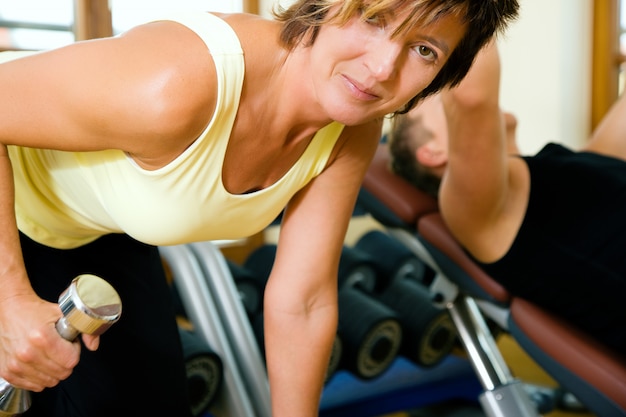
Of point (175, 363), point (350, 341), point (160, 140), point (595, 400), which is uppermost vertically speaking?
point (160, 140)

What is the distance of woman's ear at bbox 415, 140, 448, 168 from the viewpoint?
1.69m

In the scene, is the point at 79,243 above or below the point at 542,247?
above

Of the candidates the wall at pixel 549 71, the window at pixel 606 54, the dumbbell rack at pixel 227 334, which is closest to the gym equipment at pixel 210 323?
the dumbbell rack at pixel 227 334

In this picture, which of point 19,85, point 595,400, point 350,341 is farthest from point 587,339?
point 19,85

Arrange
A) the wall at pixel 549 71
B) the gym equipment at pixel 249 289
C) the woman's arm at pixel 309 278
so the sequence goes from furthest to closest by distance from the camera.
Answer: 1. the wall at pixel 549 71
2. the gym equipment at pixel 249 289
3. the woman's arm at pixel 309 278

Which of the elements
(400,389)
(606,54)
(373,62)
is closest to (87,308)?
(373,62)

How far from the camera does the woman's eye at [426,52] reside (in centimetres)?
79

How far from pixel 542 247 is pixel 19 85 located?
1.09m

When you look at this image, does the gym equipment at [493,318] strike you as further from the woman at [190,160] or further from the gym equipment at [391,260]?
the woman at [190,160]

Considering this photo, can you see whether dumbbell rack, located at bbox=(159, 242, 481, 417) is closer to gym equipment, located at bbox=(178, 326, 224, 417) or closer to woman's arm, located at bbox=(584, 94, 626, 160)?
gym equipment, located at bbox=(178, 326, 224, 417)

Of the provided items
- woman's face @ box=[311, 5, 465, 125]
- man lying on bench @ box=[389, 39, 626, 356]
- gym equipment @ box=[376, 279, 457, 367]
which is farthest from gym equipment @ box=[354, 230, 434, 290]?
woman's face @ box=[311, 5, 465, 125]

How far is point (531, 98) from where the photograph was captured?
9.87ft

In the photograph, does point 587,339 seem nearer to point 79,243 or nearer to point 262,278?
point 262,278

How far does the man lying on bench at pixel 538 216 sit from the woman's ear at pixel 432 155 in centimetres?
16
